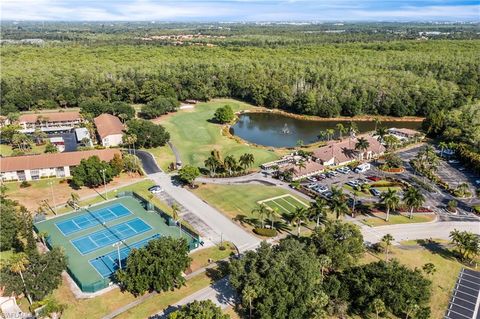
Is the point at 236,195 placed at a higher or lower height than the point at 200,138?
lower

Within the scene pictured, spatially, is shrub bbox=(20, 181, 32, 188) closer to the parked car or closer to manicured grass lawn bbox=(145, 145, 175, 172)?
the parked car

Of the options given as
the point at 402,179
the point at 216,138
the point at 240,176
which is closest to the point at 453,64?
the point at 402,179

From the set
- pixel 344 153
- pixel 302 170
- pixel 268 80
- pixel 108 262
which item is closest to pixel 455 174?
pixel 344 153

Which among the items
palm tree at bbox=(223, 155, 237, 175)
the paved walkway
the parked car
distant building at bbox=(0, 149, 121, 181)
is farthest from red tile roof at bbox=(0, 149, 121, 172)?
palm tree at bbox=(223, 155, 237, 175)

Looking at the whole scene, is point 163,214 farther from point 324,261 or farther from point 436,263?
point 436,263

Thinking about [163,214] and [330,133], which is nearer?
[163,214]

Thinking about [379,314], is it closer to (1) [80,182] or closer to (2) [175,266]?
(2) [175,266]
